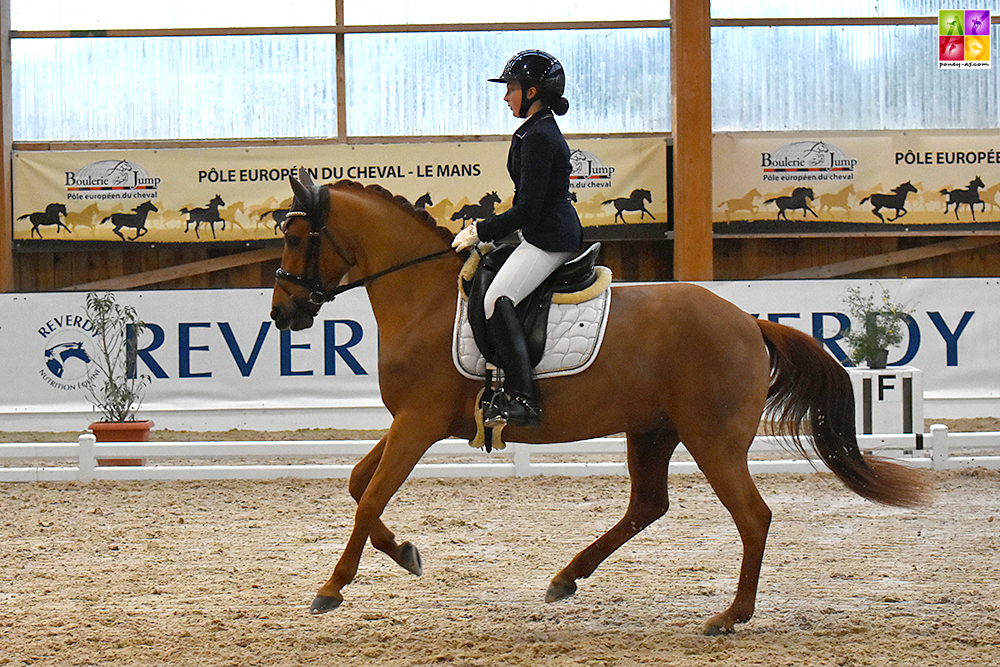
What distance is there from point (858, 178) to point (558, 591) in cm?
858

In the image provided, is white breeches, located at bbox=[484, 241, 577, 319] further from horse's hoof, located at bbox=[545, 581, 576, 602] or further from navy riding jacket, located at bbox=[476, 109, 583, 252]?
horse's hoof, located at bbox=[545, 581, 576, 602]

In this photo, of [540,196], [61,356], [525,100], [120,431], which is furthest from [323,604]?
[61,356]

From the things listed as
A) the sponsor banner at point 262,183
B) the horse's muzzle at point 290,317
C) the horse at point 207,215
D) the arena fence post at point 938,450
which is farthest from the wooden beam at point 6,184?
the arena fence post at point 938,450

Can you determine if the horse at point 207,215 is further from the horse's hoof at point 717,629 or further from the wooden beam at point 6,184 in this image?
the horse's hoof at point 717,629

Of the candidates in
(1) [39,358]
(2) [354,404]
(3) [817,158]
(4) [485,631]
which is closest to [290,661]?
(4) [485,631]

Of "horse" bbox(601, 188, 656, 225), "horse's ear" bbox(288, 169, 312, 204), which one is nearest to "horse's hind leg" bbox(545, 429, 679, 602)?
"horse's ear" bbox(288, 169, 312, 204)

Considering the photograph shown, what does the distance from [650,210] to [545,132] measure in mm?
7516

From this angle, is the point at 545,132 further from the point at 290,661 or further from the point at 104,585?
the point at 104,585

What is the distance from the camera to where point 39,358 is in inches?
380

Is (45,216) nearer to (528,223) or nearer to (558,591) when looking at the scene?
(528,223)

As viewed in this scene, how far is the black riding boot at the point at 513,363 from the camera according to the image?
3.62 metres

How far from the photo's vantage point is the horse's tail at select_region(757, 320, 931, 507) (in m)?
3.94

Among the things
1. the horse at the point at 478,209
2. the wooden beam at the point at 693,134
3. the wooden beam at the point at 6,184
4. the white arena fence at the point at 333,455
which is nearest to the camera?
the white arena fence at the point at 333,455

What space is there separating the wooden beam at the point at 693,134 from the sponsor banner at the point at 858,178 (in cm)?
58
